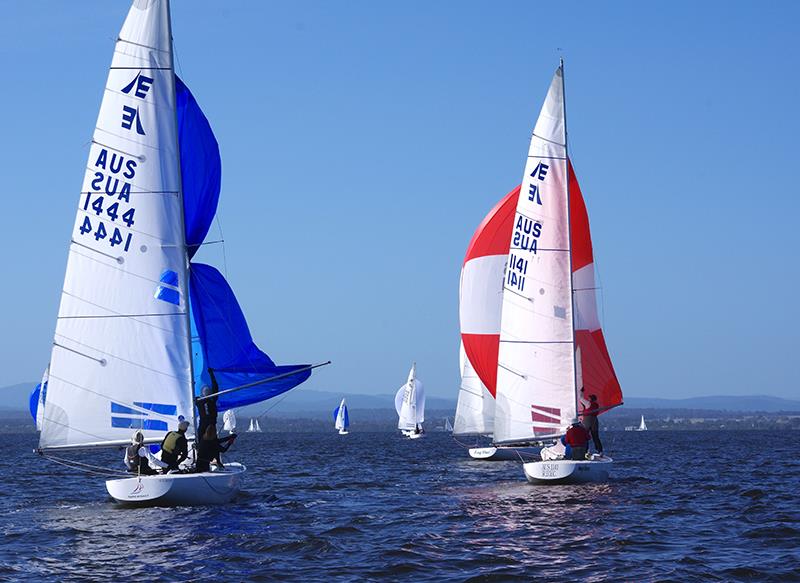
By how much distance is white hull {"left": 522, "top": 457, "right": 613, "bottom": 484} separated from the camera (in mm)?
27250

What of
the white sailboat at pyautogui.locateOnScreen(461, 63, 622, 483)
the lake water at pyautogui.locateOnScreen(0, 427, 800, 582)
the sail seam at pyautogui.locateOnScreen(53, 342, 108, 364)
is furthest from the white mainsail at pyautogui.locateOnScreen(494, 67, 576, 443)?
the sail seam at pyautogui.locateOnScreen(53, 342, 108, 364)

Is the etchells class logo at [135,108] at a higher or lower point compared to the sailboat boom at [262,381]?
higher

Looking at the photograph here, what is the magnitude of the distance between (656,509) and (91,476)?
21557 mm

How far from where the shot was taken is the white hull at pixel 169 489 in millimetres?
22094

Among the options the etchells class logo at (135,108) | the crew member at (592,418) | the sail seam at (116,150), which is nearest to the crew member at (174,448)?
the sail seam at (116,150)

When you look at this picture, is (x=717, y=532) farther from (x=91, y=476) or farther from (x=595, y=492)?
(x=91, y=476)

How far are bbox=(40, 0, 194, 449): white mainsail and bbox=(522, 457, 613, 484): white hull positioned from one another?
8.75 meters

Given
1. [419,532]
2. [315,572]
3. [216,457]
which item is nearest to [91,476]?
[216,457]

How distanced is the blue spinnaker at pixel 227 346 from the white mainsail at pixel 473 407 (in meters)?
21.2

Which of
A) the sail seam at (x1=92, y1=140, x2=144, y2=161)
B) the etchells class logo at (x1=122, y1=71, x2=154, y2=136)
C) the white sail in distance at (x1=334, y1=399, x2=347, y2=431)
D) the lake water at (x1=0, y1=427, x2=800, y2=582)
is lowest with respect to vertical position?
the lake water at (x1=0, y1=427, x2=800, y2=582)

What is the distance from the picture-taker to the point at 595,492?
26.9m

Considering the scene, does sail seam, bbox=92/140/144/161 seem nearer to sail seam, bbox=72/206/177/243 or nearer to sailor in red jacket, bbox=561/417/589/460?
sail seam, bbox=72/206/177/243

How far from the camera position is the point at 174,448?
22.7m

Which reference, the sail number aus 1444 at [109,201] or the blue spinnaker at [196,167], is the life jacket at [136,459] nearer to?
the sail number aus 1444 at [109,201]
